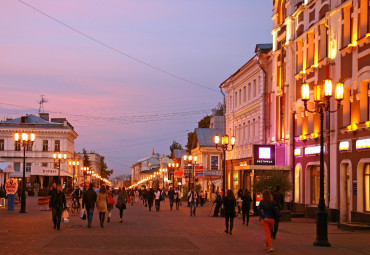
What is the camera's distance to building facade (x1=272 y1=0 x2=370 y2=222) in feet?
91.1

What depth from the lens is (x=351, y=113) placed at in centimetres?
2897

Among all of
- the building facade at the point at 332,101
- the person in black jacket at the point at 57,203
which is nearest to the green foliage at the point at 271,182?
the building facade at the point at 332,101

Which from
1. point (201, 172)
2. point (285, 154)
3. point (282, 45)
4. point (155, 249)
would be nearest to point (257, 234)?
point (155, 249)

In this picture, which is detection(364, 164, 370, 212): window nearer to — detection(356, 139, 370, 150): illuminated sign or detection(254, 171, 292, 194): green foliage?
detection(356, 139, 370, 150): illuminated sign

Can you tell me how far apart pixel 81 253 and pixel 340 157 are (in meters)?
17.9

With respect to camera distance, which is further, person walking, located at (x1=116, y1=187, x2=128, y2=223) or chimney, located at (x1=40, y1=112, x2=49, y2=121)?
chimney, located at (x1=40, y1=112, x2=49, y2=121)

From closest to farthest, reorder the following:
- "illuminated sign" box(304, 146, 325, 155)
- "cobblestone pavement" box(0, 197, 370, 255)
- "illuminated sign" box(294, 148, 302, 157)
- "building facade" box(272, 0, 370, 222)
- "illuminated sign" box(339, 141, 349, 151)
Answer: "cobblestone pavement" box(0, 197, 370, 255), "building facade" box(272, 0, 370, 222), "illuminated sign" box(339, 141, 349, 151), "illuminated sign" box(304, 146, 325, 155), "illuminated sign" box(294, 148, 302, 157)

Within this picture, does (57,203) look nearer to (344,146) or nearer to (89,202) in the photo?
(89,202)

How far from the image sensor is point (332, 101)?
31.1 meters

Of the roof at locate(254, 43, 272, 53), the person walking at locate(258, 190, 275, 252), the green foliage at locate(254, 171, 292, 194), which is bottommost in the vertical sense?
the person walking at locate(258, 190, 275, 252)

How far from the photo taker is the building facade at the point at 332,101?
91.1 feet

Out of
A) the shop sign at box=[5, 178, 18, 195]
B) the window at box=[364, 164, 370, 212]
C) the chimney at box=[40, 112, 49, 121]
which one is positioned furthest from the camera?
the chimney at box=[40, 112, 49, 121]

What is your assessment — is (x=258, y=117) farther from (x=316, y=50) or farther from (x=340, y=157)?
(x=340, y=157)

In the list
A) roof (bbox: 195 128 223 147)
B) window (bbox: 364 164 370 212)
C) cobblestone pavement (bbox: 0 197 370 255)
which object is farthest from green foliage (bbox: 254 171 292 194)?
roof (bbox: 195 128 223 147)
